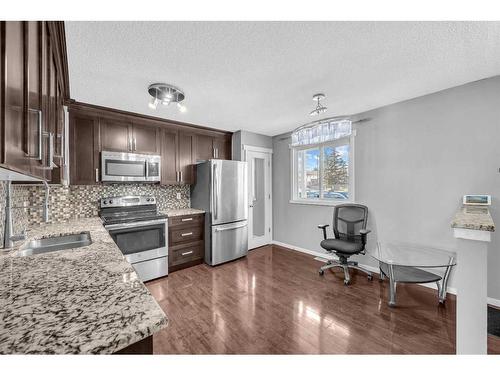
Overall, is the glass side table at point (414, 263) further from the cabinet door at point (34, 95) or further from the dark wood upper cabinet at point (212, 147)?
the dark wood upper cabinet at point (212, 147)

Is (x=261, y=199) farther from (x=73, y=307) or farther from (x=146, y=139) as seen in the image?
(x=73, y=307)

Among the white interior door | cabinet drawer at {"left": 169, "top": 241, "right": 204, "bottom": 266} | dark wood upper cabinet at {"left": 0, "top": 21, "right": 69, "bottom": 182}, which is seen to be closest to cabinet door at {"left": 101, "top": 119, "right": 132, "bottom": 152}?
cabinet drawer at {"left": 169, "top": 241, "right": 204, "bottom": 266}

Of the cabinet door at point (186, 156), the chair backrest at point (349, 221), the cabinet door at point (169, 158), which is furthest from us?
the cabinet door at point (186, 156)

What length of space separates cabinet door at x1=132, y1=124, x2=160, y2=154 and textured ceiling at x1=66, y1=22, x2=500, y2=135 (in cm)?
45

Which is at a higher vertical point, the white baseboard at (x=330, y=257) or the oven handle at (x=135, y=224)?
the oven handle at (x=135, y=224)

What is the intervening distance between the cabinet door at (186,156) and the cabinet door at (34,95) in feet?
8.47

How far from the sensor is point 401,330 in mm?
1809

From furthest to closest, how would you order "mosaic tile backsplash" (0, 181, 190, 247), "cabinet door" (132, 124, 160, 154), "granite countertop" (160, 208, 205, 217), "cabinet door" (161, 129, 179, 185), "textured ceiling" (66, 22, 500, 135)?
1. "cabinet door" (161, 129, 179, 185)
2. "granite countertop" (160, 208, 205, 217)
3. "cabinet door" (132, 124, 160, 154)
4. "mosaic tile backsplash" (0, 181, 190, 247)
5. "textured ceiling" (66, 22, 500, 135)

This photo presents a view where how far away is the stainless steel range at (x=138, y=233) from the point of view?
2.64 m

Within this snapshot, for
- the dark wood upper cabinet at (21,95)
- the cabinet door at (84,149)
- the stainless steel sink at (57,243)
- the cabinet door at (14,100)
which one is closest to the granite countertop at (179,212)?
the cabinet door at (84,149)

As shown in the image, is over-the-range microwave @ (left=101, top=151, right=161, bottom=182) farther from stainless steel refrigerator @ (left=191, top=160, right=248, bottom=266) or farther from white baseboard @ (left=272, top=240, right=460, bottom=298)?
white baseboard @ (left=272, top=240, right=460, bottom=298)

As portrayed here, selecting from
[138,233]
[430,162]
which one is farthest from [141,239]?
[430,162]

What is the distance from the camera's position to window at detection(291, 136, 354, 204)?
337 centimetres

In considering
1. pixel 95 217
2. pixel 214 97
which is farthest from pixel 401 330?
pixel 95 217
